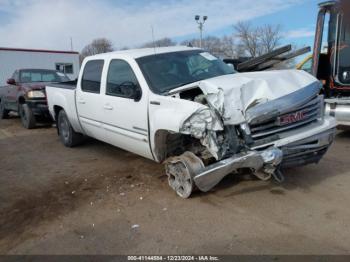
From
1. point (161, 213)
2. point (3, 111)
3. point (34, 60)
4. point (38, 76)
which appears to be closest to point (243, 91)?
point (161, 213)

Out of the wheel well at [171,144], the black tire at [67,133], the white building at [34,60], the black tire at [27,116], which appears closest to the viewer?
the wheel well at [171,144]

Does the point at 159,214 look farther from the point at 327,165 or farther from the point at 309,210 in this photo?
the point at 327,165

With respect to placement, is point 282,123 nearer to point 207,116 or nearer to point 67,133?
point 207,116

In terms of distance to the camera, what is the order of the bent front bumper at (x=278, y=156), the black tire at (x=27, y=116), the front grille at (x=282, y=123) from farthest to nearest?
1. the black tire at (x=27, y=116)
2. the front grille at (x=282, y=123)
3. the bent front bumper at (x=278, y=156)

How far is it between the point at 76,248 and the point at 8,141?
6347 millimetres

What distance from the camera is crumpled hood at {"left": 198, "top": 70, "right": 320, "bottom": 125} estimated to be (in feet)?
13.0

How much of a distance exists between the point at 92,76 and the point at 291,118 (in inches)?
144

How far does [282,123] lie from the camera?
4219 mm

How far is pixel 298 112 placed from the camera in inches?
170

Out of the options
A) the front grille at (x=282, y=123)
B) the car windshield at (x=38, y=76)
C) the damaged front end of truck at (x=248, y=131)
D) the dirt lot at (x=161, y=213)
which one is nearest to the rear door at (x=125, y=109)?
the dirt lot at (x=161, y=213)

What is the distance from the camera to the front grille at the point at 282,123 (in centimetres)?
413

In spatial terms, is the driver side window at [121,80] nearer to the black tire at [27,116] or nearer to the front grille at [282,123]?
the front grille at [282,123]

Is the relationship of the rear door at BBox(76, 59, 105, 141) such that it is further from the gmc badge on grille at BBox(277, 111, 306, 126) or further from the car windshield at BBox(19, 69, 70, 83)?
the car windshield at BBox(19, 69, 70, 83)

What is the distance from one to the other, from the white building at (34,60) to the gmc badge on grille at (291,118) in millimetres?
21370
